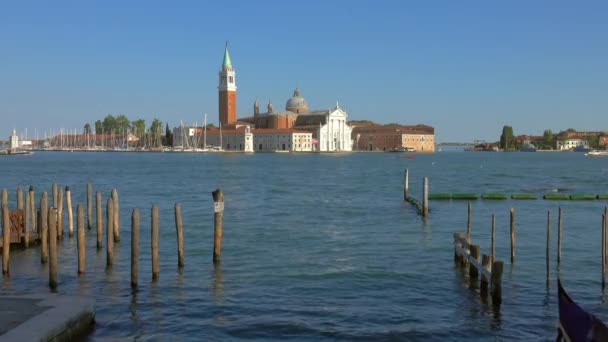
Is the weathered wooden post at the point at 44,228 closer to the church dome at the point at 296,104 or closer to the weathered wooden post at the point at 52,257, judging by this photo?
the weathered wooden post at the point at 52,257

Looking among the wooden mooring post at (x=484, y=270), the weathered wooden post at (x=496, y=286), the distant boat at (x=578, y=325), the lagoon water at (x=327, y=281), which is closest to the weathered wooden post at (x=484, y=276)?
the wooden mooring post at (x=484, y=270)

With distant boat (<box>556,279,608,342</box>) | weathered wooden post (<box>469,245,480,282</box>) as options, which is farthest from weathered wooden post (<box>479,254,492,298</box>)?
distant boat (<box>556,279,608,342</box>)

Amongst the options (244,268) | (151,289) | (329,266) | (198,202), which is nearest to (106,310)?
(151,289)

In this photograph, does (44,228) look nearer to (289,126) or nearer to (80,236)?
(80,236)

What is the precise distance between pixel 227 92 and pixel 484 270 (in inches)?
4657

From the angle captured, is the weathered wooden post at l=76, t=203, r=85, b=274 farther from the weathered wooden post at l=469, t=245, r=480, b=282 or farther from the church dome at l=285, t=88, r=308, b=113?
the church dome at l=285, t=88, r=308, b=113

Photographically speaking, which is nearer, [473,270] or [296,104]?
[473,270]

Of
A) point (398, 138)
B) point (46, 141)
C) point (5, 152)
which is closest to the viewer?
point (5, 152)

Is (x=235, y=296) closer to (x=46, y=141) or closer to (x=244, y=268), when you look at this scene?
(x=244, y=268)

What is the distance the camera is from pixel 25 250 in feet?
47.3

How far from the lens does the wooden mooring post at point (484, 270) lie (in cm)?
987

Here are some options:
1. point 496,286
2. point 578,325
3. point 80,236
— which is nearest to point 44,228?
point 80,236

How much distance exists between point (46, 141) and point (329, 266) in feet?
567

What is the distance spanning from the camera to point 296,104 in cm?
14275
